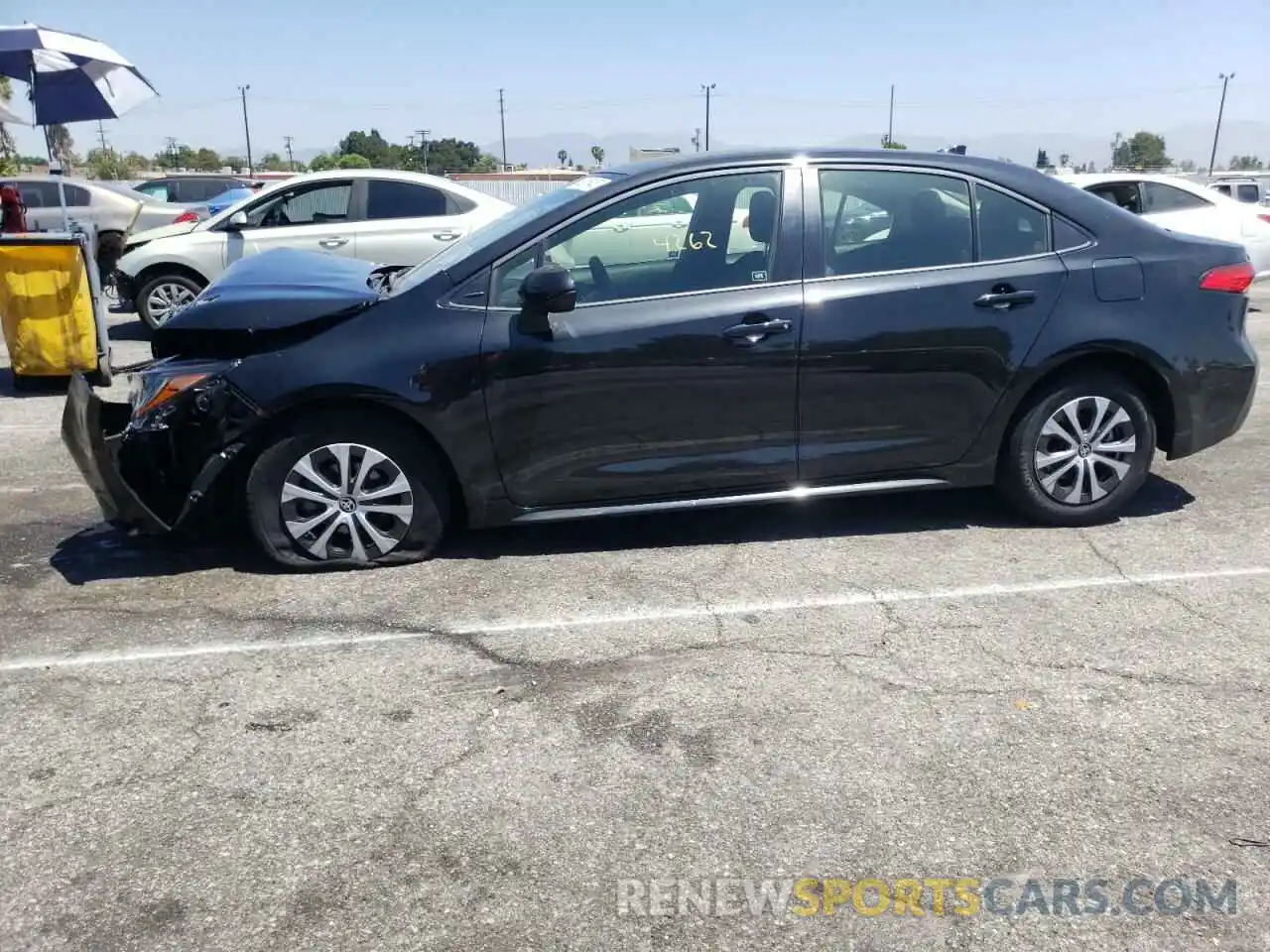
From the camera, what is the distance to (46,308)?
332 inches

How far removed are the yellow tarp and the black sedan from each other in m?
4.16

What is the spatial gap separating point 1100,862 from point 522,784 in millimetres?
1509

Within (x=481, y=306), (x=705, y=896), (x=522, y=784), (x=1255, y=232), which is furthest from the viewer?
(x=1255, y=232)

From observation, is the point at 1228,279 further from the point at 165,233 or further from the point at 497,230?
the point at 165,233

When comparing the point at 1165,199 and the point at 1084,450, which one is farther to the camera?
the point at 1165,199

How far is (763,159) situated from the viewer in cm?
486

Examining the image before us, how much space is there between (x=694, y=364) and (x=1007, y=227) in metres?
1.59

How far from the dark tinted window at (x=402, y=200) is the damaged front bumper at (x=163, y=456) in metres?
6.63

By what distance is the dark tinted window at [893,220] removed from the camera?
482cm

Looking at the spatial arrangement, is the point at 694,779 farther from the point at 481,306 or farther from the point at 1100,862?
the point at 481,306

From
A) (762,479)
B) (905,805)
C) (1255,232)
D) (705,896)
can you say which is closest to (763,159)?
(762,479)

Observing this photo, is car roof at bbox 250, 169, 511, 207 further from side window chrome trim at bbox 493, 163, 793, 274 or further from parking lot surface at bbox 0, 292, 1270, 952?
side window chrome trim at bbox 493, 163, 793, 274

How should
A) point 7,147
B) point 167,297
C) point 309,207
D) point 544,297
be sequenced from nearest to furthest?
1. point 544,297
2. point 309,207
3. point 167,297
4. point 7,147

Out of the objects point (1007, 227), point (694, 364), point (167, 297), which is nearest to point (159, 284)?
point (167, 297)
